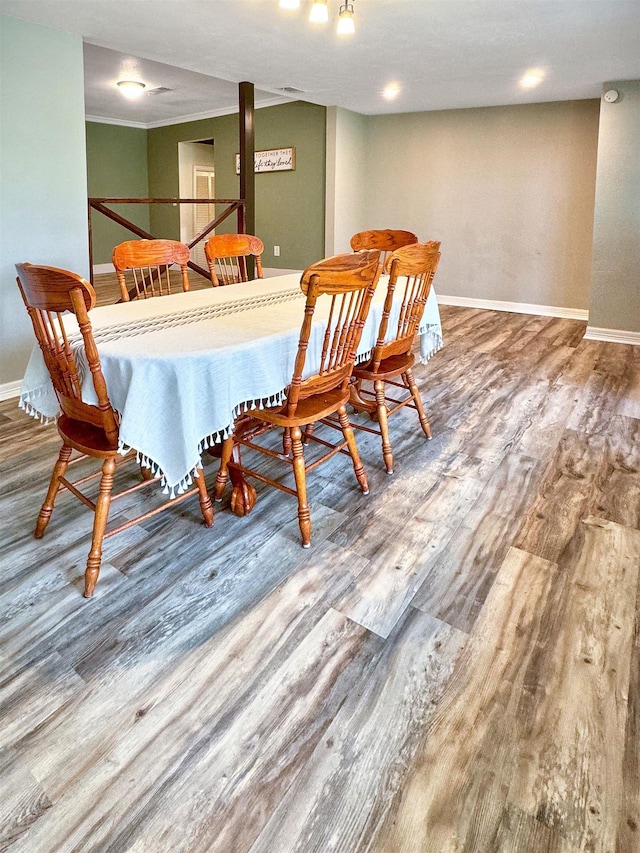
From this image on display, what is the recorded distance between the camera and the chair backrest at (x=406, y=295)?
238cm

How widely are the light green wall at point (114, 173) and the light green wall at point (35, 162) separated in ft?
16.8

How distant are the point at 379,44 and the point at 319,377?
2943 mm

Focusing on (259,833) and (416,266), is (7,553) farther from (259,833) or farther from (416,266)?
(416,266)

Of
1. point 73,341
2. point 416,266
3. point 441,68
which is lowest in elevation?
point 73,341

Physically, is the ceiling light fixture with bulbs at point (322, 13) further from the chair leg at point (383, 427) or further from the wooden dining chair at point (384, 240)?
the chair leg at point (383, 427)

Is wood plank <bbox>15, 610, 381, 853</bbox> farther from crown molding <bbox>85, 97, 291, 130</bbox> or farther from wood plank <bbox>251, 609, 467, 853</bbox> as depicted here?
crown molding <bbox>85, 97, 291, 130</bbox>

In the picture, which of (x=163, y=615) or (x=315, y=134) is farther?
(x=315, y=134)

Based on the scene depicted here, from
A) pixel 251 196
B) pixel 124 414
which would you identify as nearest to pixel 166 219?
pixel 251 196

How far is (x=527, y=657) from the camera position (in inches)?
61.7

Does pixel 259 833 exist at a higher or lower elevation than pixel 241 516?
lower

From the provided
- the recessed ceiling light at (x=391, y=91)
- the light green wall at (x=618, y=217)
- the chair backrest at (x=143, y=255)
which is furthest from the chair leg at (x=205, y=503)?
the recessed ceiling light at (x=391, y=91)

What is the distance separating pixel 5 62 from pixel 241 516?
290 cm

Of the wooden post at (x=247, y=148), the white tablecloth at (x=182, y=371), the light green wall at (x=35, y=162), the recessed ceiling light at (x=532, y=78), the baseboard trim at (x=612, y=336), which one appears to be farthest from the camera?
the baseboard trim at (x=612, y=336)

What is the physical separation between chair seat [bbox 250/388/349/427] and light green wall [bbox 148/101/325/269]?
17.6 feet
